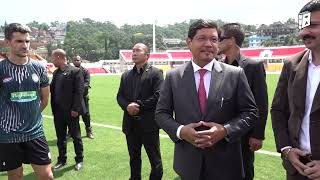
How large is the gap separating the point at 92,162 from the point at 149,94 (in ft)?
8.26

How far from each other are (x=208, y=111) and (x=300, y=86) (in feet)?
2.40

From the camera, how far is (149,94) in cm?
577

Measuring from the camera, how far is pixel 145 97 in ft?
18.9

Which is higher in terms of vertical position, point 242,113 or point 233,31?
point 233,31

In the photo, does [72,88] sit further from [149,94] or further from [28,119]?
[28,119]

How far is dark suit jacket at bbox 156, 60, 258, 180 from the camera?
3.14 metres

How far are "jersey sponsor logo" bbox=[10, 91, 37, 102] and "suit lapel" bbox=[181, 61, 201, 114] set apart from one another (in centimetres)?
218

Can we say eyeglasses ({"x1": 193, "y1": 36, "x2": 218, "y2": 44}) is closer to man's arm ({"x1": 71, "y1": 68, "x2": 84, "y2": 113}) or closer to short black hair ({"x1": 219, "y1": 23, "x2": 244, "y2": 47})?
short black hair ({"x1": 219, "y1": 23, "x2": 244, "y2": 47})

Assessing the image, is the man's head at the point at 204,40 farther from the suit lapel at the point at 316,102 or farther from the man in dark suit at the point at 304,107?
the suit lapel at the point at 316,102

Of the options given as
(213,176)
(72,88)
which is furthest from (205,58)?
(72,88)

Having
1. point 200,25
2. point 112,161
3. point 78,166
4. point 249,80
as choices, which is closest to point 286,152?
point 200,25

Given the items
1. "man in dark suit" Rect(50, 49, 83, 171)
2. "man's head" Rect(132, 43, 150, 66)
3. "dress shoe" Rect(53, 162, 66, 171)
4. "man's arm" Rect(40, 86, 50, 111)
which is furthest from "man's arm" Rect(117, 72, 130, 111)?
"dress shoe" Rect(53, 162, 66, 171)

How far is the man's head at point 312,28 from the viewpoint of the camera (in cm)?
282

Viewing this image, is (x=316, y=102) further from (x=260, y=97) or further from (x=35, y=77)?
(x=35, y=77)
